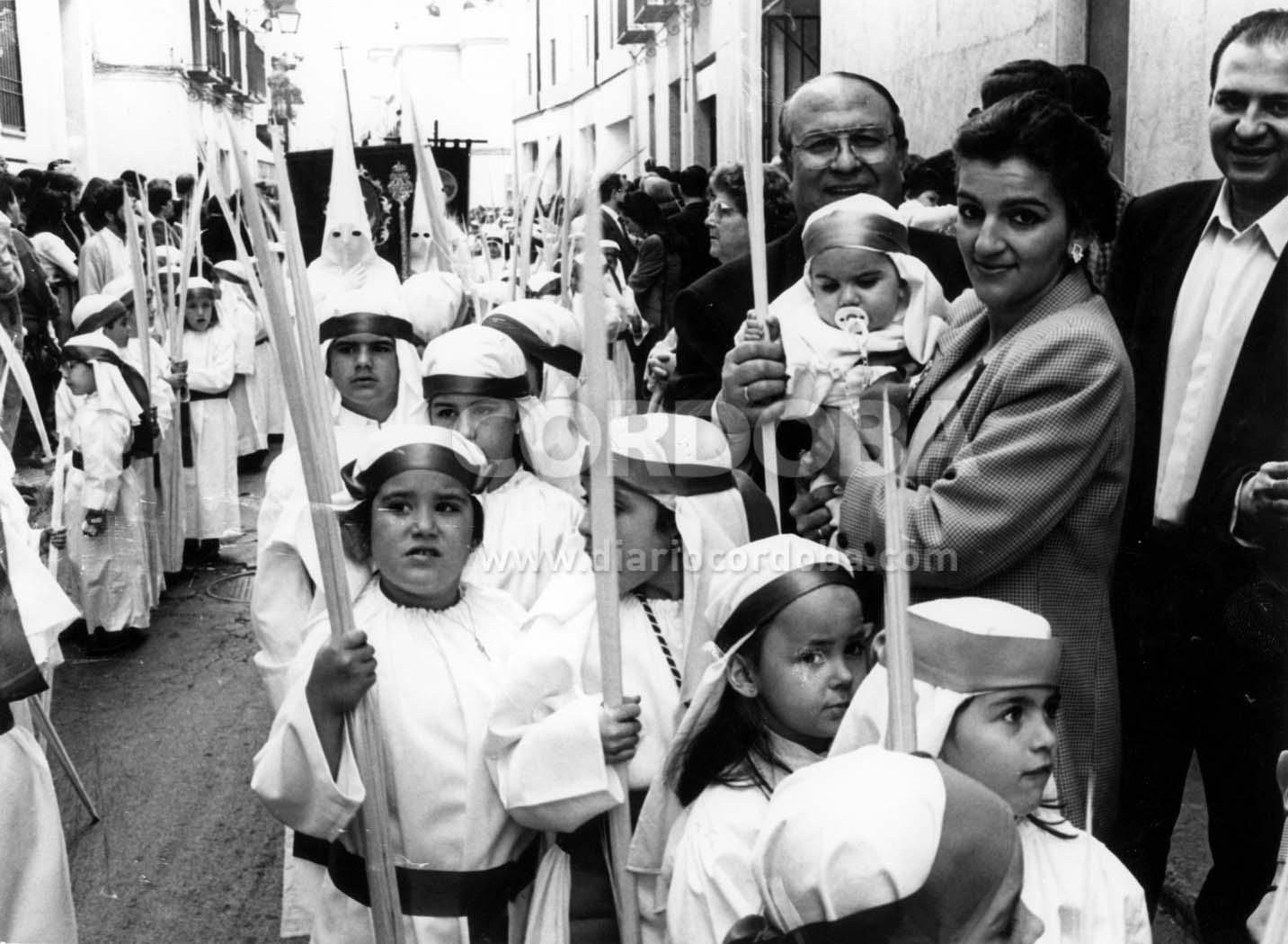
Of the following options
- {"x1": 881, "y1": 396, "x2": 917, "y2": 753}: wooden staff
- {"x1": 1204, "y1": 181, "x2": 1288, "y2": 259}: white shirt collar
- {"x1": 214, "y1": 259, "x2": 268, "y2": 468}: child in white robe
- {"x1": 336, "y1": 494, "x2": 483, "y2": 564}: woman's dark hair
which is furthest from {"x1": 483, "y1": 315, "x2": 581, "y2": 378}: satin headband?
{"x1": 214, "y1": 259, "x2": 268, "y2": 468}: child in white robe

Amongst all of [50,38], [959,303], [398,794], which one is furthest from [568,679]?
[50,38]

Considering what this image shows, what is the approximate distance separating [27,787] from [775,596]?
5.67ft

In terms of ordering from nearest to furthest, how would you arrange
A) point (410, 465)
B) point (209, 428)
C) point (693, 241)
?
point (410, 465)
point (209, 428)
point (693, 241)

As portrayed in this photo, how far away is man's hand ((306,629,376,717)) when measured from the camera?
2.52 m

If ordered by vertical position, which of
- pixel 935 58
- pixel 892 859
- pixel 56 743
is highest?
pixel 935 58

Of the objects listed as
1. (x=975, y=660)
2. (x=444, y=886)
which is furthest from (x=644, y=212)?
(x=975, y=660)

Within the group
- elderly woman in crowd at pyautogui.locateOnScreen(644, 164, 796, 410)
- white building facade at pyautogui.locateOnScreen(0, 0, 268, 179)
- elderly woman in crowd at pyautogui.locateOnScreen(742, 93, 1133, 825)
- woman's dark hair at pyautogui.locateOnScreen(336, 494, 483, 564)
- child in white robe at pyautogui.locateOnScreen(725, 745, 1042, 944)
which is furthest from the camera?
white building facade at pyautogui.locateOnScreen(0, 0, 268, 179)

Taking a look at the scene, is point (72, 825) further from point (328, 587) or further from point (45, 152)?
point (45, 152)

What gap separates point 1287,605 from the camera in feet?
8.77

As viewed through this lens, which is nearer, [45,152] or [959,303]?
[959,303]

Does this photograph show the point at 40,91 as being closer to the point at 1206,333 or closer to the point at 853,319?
the point at 853,319

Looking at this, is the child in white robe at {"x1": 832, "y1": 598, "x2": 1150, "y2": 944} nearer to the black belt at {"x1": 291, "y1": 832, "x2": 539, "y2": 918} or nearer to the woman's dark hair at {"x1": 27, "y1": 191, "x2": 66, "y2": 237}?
the black belt at {"x1": 291, "y1": 832, "x2": 539, "y2": 918}

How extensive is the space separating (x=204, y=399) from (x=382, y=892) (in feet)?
22.7

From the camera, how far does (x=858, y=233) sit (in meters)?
3.06
